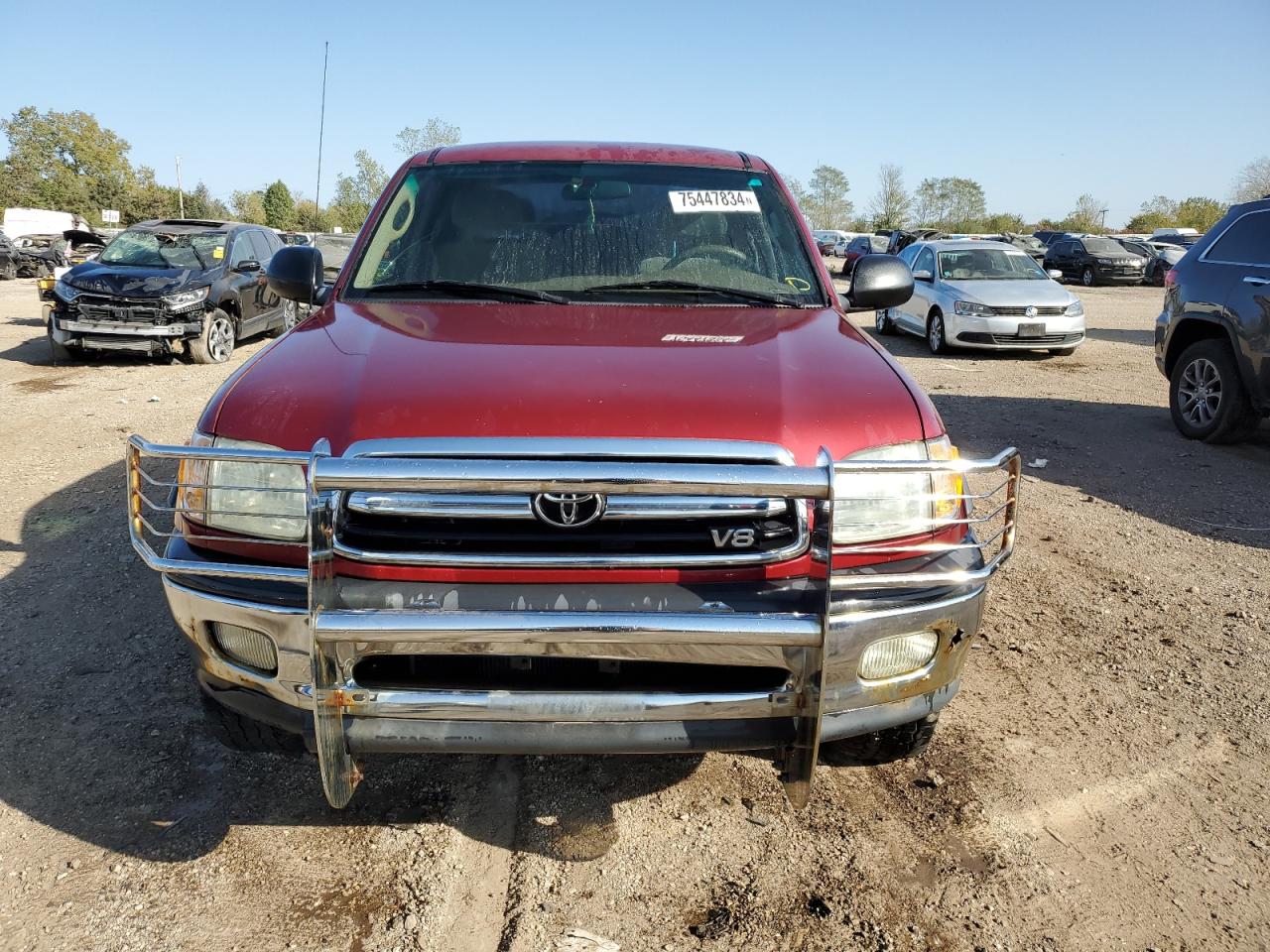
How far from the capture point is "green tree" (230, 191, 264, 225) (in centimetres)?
7894

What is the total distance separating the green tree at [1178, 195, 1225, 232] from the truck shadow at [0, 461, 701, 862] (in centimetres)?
6994

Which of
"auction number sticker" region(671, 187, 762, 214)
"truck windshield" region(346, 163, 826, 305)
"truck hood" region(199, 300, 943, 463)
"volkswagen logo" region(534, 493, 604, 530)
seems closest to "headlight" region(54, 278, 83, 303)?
"truck windshield" region(346, 163, 826, 305)

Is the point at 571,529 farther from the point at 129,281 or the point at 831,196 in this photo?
the point at 831,196

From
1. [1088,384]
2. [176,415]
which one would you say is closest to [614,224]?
[176,415]

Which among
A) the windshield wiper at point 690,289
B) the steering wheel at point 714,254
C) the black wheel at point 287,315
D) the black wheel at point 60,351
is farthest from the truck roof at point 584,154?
the black wheel at point 287,315

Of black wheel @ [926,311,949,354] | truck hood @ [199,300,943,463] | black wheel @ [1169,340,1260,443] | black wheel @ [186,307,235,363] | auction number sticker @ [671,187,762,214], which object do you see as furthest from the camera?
black wheel @ [926,311,949,354]

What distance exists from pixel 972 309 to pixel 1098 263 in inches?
828

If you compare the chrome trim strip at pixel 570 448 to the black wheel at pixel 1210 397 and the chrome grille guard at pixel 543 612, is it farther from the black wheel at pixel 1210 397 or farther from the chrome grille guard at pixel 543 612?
the black wheel at pixel 1210 397

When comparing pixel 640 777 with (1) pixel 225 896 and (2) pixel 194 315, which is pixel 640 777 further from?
(2) pixel 194 315

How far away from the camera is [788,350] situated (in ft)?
9.04

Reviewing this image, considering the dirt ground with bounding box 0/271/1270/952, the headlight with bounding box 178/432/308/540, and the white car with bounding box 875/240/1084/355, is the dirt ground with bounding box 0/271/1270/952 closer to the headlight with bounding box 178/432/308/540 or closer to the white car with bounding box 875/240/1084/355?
the headlight with bounding box 178/432/308/540

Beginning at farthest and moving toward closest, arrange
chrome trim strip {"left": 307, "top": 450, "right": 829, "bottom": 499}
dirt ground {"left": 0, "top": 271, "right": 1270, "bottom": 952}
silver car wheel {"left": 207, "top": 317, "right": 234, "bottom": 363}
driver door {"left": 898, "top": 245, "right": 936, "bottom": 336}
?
driver door {"left": 898, "top": 245, "right": 936, "bottom": 336} → silver car wheel {"left": 207, "top": 317, "right": 234, "bottom": 363} → dirt ground {"left": 0, "top": 271, "right": 1270, "bottom": 952} → chrome trim strip {"left": 307, "top": 450, "right": 829, "bottom": 499}

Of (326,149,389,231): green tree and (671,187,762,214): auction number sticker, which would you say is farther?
(326,149,389,231): green tree

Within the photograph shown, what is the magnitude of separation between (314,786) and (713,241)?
2363 mm
